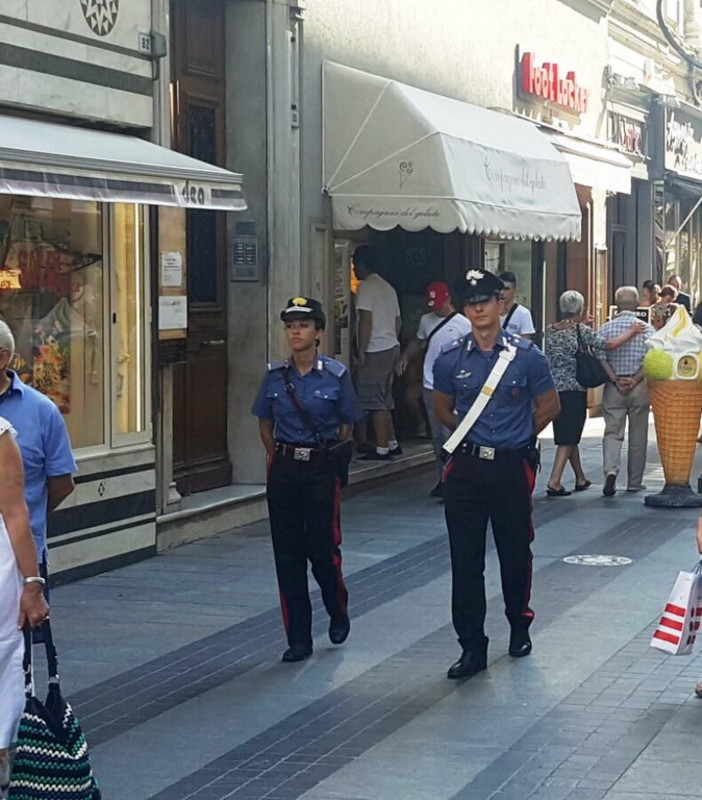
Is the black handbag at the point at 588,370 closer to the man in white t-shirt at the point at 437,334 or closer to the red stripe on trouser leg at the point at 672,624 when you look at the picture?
the man in white t-shirt at the point at 437,334

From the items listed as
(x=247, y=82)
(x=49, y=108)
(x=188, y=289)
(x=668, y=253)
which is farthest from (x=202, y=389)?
(x=668, y=253)

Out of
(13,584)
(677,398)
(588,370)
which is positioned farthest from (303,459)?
(588,370)

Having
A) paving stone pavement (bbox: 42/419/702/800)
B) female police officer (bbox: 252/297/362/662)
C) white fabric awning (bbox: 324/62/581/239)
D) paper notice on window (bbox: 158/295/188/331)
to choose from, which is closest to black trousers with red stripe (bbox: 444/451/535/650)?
paving stone pavement (bbox: 42/419/702/800)

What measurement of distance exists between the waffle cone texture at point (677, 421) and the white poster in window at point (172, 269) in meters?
4.48

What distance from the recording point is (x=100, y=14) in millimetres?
10930

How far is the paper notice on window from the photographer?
468 inches

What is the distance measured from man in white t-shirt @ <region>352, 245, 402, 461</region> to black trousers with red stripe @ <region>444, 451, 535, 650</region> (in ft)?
25.6

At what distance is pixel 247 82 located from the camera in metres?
13.7

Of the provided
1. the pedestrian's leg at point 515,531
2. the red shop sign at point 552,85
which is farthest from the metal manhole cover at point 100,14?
the red shop sign at point 552,85

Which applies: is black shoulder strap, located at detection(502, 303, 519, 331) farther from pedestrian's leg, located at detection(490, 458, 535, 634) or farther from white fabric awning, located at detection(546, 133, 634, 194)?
pedestrian's leg, located at detection(490, 458, 535, 634)

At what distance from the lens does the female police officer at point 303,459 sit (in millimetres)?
8562

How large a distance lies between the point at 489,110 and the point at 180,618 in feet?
32.8

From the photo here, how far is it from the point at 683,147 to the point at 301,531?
21.7m

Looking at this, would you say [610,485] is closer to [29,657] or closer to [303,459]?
[303,459]
